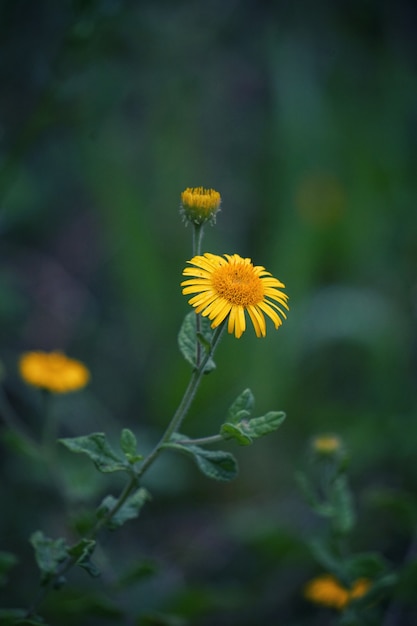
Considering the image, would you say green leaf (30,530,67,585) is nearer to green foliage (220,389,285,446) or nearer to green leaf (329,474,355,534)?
green foliage (220,389,285,446)

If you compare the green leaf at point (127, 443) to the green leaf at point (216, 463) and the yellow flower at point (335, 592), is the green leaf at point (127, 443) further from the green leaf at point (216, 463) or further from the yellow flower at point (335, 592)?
the yellow flower at point (335, 592)

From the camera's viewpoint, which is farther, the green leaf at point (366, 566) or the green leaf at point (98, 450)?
the green leaf at point (366, 566)

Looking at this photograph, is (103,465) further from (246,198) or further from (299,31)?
(299,31)

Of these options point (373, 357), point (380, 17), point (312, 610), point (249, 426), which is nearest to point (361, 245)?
point (373, 357)

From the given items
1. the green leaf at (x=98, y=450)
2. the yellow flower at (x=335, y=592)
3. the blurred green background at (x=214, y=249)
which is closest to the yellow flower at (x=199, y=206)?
the green leaf at (x=98, y=450)

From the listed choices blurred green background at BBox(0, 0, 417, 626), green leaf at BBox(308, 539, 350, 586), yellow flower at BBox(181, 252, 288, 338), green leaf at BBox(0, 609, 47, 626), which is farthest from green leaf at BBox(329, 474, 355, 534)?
green leaf at BBox(0, 609, 47, 626)

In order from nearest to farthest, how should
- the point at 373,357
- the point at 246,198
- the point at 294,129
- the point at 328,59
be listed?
the point at 373,357 → the point at 294,129 → the point at 246,198 → the point at 328,59

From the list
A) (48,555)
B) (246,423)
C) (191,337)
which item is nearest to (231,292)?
(191,337)
